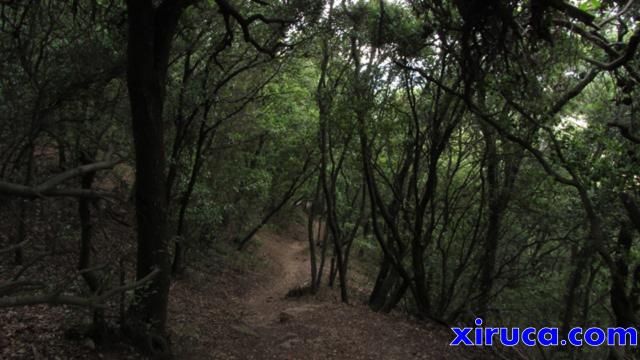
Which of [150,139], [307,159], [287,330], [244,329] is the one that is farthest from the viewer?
[307,159]

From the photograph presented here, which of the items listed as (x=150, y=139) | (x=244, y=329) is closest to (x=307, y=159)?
(x=244, y=329)

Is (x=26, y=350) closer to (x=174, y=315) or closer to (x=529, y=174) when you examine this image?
(x=174, y=315)

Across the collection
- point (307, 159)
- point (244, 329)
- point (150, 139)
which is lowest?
point (244, 329)

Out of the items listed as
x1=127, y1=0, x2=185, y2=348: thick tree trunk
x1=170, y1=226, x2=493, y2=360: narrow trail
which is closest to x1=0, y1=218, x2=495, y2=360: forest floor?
x1=170, y1=226, x2=493, y2=360: narrow trail

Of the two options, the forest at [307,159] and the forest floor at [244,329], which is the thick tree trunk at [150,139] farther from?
the forest floor at [244,329]

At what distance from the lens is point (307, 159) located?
20.1 m

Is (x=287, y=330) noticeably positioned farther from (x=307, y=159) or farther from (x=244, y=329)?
(x=307, y=159)

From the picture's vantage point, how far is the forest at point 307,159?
5.91 meters

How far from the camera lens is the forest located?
5.91 m

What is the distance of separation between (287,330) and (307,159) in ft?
32.9

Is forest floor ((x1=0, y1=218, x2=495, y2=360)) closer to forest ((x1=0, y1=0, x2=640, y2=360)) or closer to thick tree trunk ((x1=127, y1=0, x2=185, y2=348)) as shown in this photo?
forest ((x1=0, y1=0, x2=640, y2=360))

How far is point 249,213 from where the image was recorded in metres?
23.1

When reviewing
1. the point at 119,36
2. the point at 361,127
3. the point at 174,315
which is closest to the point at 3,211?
the point at 174,315

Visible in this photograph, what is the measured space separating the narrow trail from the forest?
8 cm
